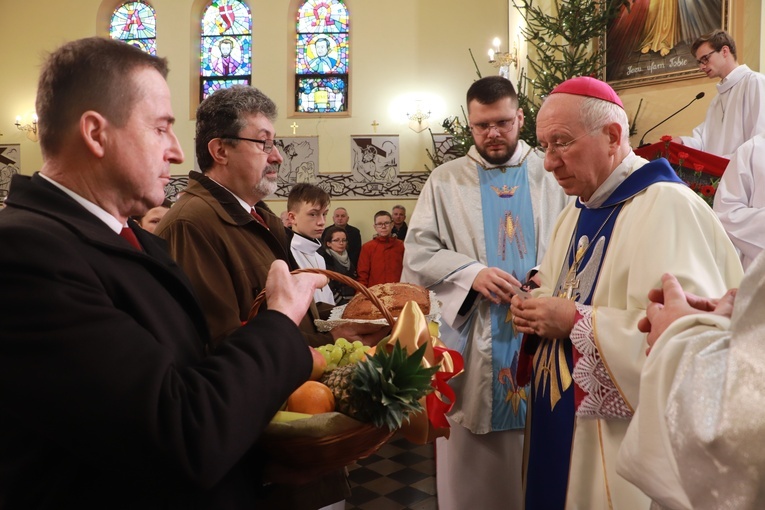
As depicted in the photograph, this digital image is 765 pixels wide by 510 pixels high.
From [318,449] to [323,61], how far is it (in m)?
12.2

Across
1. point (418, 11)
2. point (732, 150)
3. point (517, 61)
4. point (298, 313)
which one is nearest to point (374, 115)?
point (418, 11)

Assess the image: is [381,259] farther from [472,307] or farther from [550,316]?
[550,316]

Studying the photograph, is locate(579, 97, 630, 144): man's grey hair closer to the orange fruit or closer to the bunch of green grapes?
the bunch of green grapes

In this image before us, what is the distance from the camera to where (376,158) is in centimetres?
1233

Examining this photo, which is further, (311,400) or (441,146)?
(441,146)

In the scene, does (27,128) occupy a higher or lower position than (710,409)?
higher

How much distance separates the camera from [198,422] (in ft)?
3.57

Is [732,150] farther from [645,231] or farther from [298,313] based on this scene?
[298,313]

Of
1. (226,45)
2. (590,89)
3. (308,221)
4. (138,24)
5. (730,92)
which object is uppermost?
(138,24)

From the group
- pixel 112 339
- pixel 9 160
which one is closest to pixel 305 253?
pixel 112 339

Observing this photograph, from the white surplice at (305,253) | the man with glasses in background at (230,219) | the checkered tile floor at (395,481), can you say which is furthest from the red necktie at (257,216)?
the checkered tile floor at (395,481)

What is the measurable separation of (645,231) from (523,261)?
1270 millimetres

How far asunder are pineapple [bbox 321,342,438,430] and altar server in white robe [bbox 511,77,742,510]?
0.76 meters

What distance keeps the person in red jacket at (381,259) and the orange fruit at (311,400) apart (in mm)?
7297
